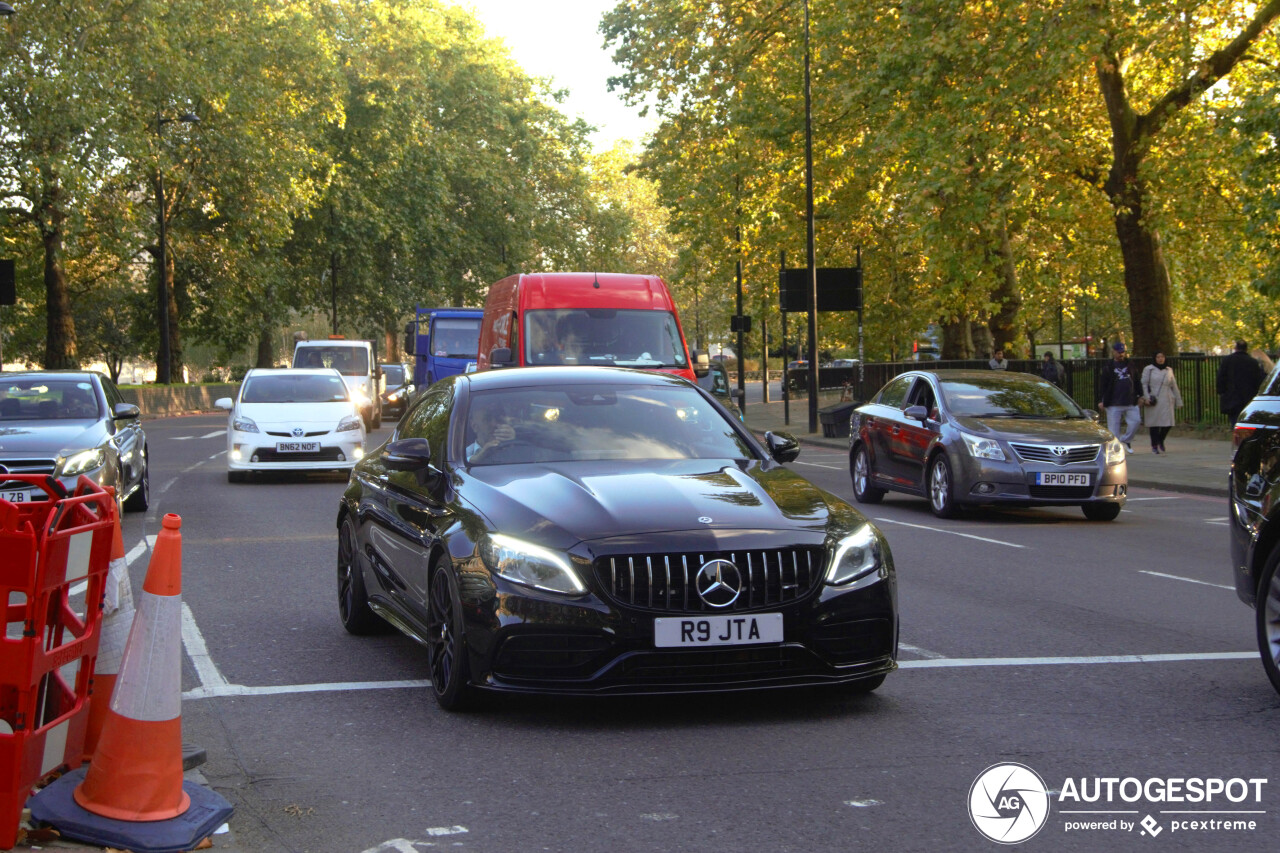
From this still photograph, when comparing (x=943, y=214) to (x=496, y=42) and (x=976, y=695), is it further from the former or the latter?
(x=496, y=42)

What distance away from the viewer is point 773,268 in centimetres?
4584

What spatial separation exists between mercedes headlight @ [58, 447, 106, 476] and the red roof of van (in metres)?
6.92

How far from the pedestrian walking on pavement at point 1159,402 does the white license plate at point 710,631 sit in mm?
22205

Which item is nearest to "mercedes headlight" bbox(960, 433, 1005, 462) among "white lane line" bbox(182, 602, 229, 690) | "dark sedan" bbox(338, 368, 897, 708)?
"dark sedan" bbox(338, 368, 897, 708)

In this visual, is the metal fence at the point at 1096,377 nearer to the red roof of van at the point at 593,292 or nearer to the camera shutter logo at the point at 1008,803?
the red roof of van at the point at 593,292

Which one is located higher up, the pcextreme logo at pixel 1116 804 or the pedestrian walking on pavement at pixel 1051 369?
the pedestrian walking on pavement at pixel 1051 369

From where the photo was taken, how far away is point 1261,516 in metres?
6.70

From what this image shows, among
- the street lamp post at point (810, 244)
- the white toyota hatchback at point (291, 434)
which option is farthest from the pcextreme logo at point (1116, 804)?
the street lamp post at point (810, 244)

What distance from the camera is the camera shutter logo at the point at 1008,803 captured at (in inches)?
182

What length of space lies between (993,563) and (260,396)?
1248cm

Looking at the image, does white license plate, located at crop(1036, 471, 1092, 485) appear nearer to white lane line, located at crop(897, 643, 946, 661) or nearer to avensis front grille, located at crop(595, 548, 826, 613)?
white lane line, located at crop(897, 643, 946, 661)

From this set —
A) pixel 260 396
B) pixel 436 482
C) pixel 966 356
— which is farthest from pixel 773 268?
pixel 436 482

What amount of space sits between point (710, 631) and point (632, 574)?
370 mm

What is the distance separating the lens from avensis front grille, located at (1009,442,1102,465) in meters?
15.2
